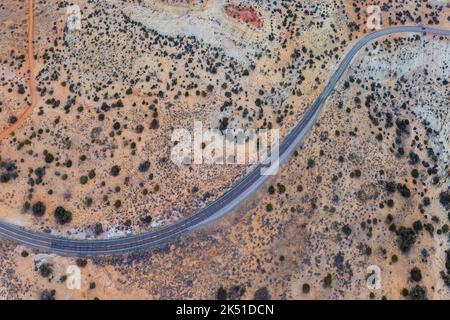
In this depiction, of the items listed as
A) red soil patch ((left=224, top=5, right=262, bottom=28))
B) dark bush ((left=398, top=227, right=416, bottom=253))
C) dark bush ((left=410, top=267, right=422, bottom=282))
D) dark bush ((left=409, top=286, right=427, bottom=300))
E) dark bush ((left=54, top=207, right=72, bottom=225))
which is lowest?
dark bush ((left=409, top=286, right=427, bottom=300))

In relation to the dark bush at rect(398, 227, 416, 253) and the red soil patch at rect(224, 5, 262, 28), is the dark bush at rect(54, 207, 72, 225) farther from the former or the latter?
the dark bush at rect(398, 227, 416, 253)

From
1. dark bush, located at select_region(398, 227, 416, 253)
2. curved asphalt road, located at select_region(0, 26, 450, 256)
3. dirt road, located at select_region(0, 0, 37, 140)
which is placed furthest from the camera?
dirt road, located at select_region(0, 0, 37, 140)

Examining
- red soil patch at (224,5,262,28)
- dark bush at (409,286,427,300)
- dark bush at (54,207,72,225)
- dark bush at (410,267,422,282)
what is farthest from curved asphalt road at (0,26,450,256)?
dark bush at (409,286,427,300)

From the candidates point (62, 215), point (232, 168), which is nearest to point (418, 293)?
point (232, 168)

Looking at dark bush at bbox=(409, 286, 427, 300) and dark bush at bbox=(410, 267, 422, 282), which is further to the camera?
dark bush at bbox=(410, 267, 422, 282)

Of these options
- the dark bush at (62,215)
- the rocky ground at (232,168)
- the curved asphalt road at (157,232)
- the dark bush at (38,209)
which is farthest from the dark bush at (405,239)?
the dark bush at (38,209)

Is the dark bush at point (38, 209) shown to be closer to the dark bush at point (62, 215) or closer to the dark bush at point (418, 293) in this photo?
the dark bush at point (62, 215)

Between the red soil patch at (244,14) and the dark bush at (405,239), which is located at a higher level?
the red soil patch at (244,14)

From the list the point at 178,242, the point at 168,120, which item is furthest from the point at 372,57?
the point at 178,242

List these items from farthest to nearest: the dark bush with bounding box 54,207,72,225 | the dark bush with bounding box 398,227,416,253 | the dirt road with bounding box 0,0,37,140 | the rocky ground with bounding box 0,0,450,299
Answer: the dirt road with bounding box 0,0,37,140 → the dark bush with bounding box 398,227,416,253 → the dark bush with bounding box 54,207,72,225 → the rocky ground with bounding box 0,0,450,299
